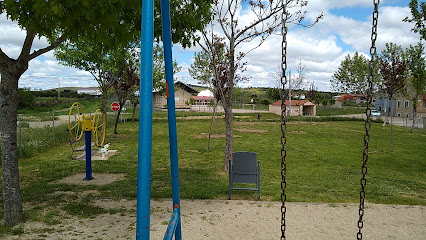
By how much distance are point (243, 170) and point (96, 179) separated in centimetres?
353

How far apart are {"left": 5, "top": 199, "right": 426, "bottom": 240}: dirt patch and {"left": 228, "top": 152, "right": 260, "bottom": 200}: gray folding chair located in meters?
0.40

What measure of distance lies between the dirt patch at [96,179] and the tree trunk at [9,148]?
8.40 ft

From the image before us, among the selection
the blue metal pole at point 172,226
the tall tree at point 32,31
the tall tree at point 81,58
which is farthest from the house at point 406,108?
the blue metal pole at point 172,226

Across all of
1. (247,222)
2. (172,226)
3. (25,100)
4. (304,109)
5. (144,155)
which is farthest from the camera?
(304,109)

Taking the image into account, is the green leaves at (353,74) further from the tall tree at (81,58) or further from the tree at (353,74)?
the tall tree at (81,58)

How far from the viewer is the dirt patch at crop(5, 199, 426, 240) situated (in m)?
4.54

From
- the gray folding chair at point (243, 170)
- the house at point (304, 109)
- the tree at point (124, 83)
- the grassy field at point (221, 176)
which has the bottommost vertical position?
the grassy field at point (221, 176)

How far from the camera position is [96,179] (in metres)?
7.77

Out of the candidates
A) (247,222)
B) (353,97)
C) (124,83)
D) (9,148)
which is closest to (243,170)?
(247,222)

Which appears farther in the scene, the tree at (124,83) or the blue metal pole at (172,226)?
the tree at (124,83)

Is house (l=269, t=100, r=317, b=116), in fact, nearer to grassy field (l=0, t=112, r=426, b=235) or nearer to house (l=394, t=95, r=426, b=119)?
house (l=394, t=95, r=426, b=119)

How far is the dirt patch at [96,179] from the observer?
24.3 ft

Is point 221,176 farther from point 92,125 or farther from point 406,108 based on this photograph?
point 406,108

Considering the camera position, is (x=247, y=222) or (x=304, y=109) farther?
(x=304, y=109)
